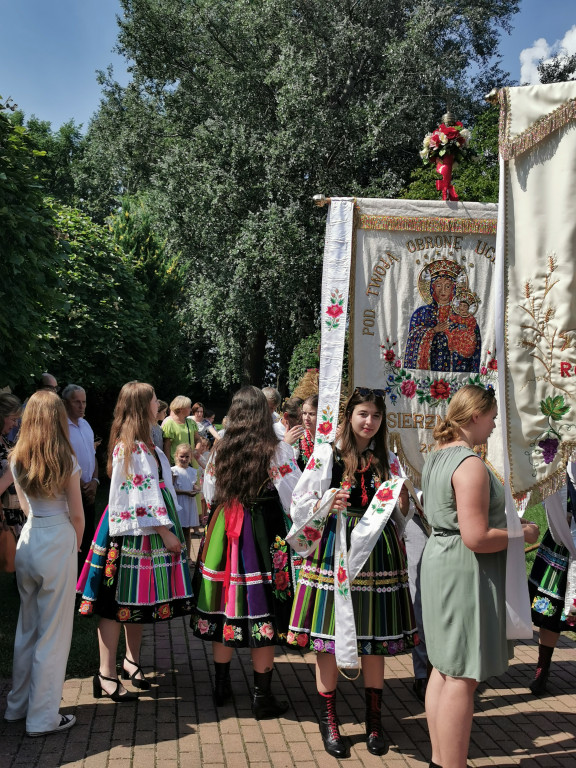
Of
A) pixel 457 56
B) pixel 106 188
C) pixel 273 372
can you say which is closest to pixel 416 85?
pixel 457 56

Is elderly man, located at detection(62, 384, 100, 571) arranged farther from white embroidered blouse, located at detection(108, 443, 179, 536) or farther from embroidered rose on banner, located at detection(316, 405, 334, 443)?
embroidered rose on banner, located at detection(316, 405, 334, 443)

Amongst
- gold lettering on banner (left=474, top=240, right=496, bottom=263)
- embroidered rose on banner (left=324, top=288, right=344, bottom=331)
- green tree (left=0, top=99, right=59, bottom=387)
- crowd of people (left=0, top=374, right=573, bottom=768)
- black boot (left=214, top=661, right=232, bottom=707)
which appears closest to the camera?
crowd of people (left=0, top=374, right=573, bottom=768)

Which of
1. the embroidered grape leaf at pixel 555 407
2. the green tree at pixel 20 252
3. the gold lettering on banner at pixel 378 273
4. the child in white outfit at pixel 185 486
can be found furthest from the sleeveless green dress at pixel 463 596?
the green tree at pixel 20 252

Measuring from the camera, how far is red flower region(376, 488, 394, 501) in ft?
14.0

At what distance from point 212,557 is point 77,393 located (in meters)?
2.72

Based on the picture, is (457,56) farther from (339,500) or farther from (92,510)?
(339,500)

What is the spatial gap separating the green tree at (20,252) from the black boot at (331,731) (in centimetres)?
531

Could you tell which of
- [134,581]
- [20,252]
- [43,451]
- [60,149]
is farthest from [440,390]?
[60,149]

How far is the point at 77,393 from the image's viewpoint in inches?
273

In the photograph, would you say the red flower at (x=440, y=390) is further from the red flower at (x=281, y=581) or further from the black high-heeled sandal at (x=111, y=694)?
the black high-heeled sandal at (x=111, y=694)

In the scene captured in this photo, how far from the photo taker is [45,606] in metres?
4.32

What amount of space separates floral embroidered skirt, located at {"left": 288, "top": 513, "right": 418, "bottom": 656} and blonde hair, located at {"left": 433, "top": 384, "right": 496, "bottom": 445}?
0.86 metres

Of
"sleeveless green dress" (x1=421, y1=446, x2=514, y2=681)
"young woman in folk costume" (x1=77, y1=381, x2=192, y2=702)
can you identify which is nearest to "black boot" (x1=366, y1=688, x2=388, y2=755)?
"sleeveless green dress" (x1=421, y1=446, x2=514, y2=681)

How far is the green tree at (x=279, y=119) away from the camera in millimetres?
20484
